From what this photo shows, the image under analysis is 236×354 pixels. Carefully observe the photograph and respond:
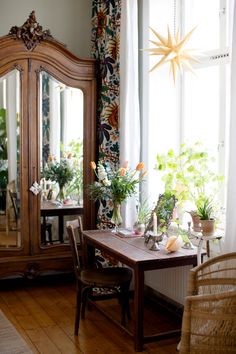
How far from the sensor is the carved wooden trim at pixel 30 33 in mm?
4512

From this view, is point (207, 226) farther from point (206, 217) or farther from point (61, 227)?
point (61, 227)

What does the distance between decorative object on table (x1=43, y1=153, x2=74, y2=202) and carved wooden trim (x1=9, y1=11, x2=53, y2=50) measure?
39.8 inches

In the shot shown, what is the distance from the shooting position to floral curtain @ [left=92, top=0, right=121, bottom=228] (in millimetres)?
4637

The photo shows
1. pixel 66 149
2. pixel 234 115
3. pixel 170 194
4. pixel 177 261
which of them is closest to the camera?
pixel 234 115

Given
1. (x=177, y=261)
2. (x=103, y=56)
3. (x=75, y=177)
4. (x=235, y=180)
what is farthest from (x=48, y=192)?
(x=235, y=180)

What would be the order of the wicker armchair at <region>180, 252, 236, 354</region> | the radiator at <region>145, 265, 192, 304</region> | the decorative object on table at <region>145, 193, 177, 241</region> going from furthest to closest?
the radiator at <region>145, 265, 192, 304</region> < the decorative object on table at <region>145, 193, 177, 241</region> < the wicker armchair at <region>180, 252, 236, 354</region>

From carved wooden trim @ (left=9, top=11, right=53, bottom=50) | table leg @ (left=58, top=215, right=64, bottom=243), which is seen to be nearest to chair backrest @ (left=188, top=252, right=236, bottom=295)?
table leg @ (left=58, top=215, right=64, bottom=243)

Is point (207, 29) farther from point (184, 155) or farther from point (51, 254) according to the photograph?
point (51, 254)

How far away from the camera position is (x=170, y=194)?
149 inches

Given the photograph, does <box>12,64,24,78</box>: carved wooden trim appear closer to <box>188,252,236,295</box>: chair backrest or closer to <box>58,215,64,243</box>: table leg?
<box>58,215,64,243</box>: table leg

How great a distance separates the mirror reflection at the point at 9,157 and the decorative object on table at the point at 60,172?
28 cm

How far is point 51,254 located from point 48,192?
573 mm

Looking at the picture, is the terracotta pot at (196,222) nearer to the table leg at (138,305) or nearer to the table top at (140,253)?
the table top at (140,253)

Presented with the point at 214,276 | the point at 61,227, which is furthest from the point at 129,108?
the point at 214,276
